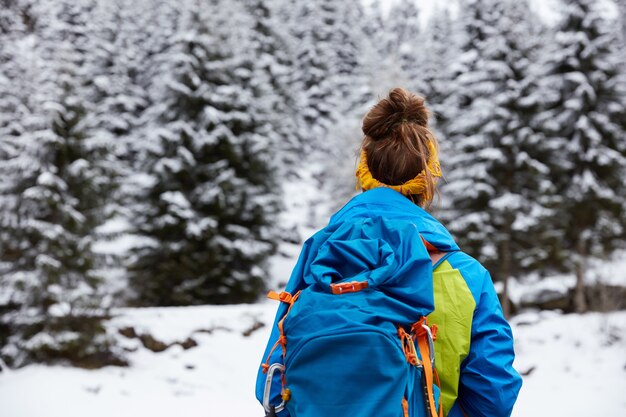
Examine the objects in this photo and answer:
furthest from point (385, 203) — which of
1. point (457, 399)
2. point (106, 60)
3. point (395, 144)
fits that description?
point (106, 60)

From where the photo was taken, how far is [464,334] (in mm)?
1924

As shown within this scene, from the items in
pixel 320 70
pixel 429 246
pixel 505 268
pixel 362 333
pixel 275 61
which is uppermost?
pixel 429 246

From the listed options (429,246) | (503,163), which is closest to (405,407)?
(429,246)

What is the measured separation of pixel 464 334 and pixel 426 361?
22 centimetres

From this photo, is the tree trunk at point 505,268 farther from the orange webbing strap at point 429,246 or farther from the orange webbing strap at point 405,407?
the orange webbing strap at point 405,407

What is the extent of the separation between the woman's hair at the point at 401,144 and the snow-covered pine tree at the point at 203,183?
40.9 feet

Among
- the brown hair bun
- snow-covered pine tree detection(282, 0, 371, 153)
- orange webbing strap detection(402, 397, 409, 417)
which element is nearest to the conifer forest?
the brown hair bun

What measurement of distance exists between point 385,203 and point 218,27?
1549 cm

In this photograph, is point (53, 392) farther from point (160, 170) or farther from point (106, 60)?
point (106, 60)

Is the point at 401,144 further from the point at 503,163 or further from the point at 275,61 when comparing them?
the point at 275,61

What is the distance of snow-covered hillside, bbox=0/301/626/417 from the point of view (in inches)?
297

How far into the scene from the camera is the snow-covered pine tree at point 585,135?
16.4 meters

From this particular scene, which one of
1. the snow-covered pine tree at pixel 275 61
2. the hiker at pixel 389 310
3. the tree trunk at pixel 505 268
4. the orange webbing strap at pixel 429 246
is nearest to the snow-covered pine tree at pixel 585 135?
the tree trunk at pixel 505 268

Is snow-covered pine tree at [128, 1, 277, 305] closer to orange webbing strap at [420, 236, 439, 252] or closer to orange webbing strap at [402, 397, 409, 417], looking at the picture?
orange webbing strap at [420, 236, 439, 252]
